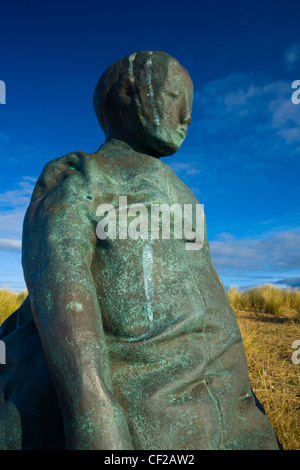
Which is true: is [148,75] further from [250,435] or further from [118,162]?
[250,435]

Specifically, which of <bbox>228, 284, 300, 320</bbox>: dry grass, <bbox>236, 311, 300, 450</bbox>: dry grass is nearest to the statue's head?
<bbox>236, 311, 300, 450</bbox>: dry grass

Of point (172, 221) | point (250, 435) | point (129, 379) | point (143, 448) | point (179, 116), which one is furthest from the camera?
point (179, 116)

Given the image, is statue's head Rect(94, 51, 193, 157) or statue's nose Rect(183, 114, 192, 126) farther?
statue's nose Rect(183, 114, 192, 126)

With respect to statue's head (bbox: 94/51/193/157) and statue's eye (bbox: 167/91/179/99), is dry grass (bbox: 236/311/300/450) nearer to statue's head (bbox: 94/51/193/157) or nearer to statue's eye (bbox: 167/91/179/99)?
statue's head (bbox: 94/51/193/157)

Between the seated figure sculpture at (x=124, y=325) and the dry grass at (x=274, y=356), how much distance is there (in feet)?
5.95

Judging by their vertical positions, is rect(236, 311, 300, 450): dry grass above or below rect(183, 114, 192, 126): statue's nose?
below

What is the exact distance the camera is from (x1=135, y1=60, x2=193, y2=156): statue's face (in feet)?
5.76

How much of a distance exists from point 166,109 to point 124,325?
3.56 ft

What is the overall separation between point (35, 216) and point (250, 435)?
1.30 meters

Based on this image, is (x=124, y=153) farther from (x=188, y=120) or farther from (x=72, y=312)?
(x=72, y=312)

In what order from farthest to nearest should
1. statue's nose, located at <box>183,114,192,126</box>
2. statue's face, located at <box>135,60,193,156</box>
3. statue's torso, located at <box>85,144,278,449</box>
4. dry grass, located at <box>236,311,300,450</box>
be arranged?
dry grass, located at <box>236,311,300,450</box>
statue's nose, located at <box>183,114,192,126</box>
statue's face, located at <box>135,60,193,156</box>
statue's torso, located at <box>85,144,278,449</box>

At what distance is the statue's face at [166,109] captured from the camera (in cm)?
176

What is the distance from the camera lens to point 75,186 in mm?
1509
